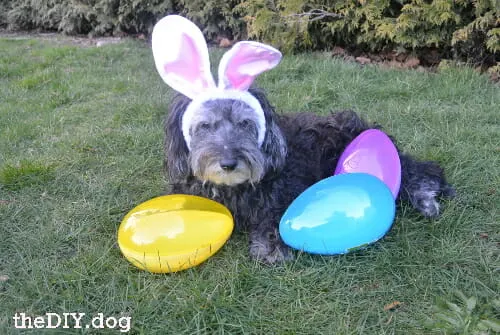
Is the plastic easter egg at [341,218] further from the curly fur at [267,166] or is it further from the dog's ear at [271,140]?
the dog's ear at [271,140]

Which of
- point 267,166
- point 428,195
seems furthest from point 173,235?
point 428,195

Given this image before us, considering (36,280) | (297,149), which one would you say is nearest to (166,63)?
(297,149)

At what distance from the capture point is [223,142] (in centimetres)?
277

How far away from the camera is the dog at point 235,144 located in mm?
2740

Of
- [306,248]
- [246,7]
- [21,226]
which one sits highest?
[246,7]

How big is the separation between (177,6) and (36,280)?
22.0 ft

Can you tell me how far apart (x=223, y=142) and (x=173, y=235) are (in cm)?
57

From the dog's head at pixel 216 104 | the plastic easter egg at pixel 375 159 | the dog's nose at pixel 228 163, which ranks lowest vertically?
the plastic easter egg at pixel 375 159

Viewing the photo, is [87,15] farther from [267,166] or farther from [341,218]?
[341,218]

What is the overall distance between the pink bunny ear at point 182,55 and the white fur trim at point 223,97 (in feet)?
0.15

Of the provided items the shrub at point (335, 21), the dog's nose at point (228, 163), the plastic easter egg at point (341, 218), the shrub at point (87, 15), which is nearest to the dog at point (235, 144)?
the dog's nose at point (228, 163)

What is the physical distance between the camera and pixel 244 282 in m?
2.77

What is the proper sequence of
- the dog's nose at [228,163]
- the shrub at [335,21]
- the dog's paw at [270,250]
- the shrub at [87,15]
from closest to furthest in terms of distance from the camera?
the dog's nose at [228,163] < the dog's paw at [270,250] < the shrub at [335,21] < the shrub at [87,15]

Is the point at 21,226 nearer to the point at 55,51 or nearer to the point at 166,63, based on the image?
the point at 166,63
